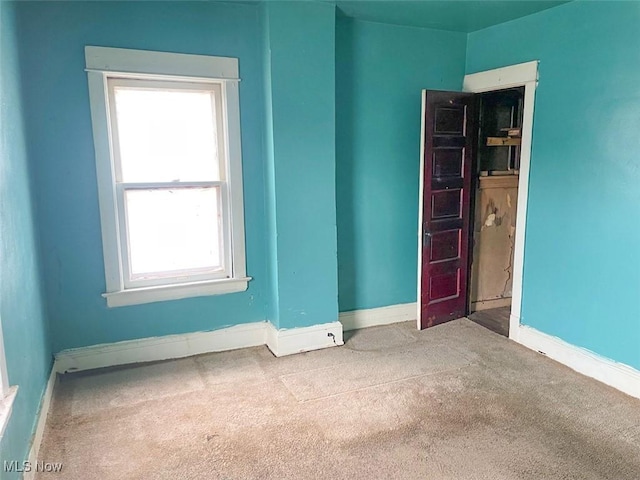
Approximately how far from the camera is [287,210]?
341 centimetres

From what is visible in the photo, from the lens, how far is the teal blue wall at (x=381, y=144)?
379cm

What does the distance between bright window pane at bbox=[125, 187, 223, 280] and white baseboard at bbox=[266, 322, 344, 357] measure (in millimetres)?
676

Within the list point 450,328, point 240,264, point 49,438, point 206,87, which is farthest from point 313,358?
point 206,87

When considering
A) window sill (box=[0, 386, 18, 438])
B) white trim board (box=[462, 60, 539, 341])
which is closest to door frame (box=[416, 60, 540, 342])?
white trim board (box=[462, 60, 539, 341])

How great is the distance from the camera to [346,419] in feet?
8.70

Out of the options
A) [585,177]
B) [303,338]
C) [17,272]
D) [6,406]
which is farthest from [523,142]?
[6,406]

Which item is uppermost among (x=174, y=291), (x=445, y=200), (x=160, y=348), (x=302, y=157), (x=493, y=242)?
(x=302, y=157)

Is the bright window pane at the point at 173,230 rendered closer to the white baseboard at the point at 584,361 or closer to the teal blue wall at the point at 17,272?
the teal blue wall at the point at 17,272

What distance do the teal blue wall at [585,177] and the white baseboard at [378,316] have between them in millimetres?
989

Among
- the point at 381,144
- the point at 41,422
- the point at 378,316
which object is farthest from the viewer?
the point at 378,316

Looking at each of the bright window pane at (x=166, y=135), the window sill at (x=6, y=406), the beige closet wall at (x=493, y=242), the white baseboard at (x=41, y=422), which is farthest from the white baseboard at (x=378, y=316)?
the window sill at (x=6, y=406)

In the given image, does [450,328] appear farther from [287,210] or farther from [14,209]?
[14,209]

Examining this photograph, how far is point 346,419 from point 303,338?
Answer: 100 cm

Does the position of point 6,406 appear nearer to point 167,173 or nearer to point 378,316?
point 167,173
